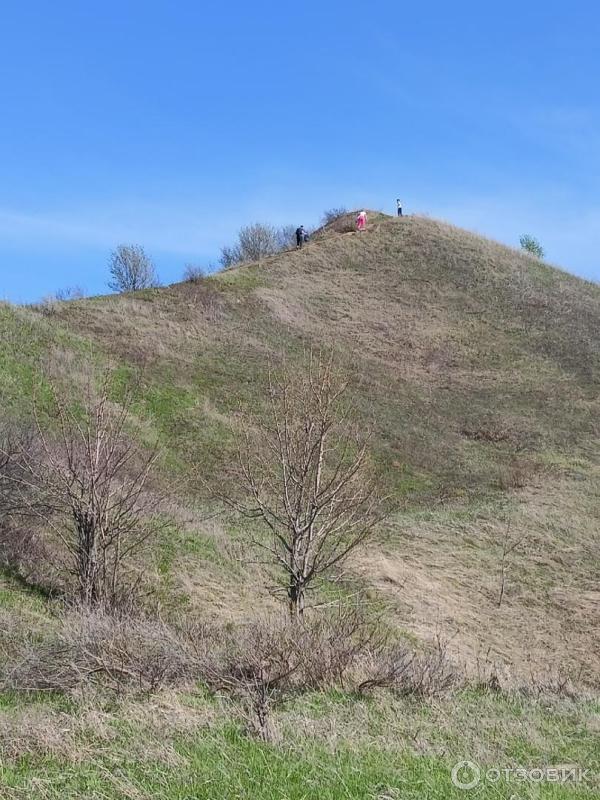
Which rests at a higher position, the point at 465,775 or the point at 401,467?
the point at 401,467

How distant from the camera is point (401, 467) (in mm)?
24453

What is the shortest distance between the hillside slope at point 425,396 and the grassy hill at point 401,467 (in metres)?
0.10

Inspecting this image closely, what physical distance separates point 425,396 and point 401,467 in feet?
21.6

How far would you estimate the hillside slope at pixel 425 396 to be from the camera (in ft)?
53.0

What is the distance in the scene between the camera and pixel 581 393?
107 ft

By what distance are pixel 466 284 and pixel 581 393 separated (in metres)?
12.2

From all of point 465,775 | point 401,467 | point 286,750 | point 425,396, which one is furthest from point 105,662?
point 425,396

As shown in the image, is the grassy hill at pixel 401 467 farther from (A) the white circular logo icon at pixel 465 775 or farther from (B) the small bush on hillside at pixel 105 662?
(B) the small bush on hillside at pixel 105 662

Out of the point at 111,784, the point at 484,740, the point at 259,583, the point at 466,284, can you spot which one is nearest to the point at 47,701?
the point at 111,784

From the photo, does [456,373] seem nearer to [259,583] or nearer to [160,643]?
[259,583]
